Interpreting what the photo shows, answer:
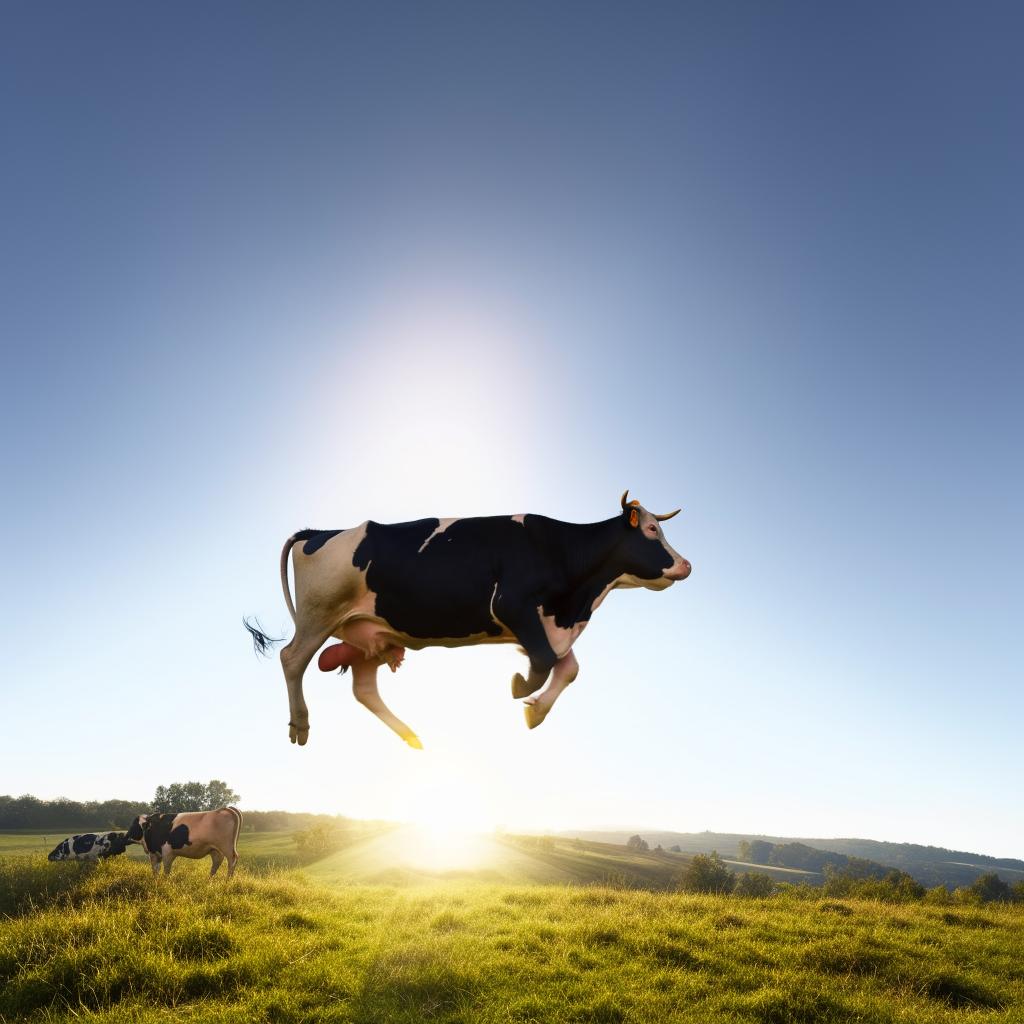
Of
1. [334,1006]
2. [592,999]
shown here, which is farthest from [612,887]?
[334,1006]

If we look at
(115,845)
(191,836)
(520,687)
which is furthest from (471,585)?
(115,845)

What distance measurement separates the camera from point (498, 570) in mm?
2521

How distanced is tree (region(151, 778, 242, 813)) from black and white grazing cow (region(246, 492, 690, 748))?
39.3 metres

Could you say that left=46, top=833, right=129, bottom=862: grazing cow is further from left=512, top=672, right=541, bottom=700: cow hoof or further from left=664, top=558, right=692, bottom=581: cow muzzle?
left=664, top=558, right=692, bottom=581: cow muzzle

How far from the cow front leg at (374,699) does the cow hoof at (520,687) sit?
0.60 metres

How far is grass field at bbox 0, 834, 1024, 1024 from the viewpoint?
630 cm

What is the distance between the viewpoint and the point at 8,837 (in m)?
37.4

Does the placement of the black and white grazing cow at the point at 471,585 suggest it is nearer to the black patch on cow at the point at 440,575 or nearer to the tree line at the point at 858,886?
the black patch on cow at the point at 440,575

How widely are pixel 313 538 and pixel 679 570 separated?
1.64 m

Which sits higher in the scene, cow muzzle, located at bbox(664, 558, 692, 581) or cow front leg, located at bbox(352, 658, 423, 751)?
cow muzzle, located at bbox(664, 558, 692, 581)

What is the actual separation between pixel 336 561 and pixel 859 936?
12.1 metres

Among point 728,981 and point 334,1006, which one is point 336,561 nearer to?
point 334,1006

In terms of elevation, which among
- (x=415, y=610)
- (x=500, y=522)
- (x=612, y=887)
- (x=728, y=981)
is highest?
(x=500, y=522)

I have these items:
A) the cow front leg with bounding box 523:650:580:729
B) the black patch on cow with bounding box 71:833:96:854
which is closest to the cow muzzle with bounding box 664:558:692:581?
the cow front leg with bounding box 523:650:580:729
